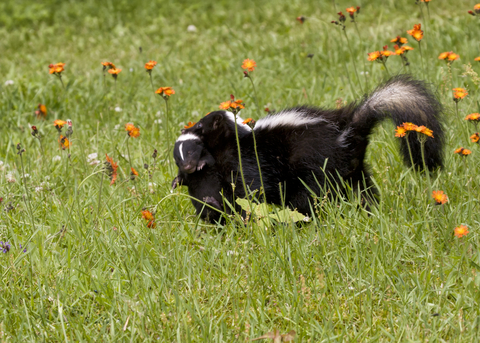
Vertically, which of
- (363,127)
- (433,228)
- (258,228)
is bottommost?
(433,228)

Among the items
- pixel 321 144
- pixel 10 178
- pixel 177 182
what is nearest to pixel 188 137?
pixel 177 182

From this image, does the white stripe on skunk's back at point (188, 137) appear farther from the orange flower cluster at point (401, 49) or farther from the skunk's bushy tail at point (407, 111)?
Result: the orange flower cluster at point (401, 49)

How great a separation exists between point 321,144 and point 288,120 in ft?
0.95

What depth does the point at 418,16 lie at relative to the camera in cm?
737

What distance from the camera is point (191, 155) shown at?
11.0 feet

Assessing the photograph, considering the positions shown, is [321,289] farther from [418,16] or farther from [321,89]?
[418,16]

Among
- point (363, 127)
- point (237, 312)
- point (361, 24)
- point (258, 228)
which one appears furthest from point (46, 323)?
point (361, 24)

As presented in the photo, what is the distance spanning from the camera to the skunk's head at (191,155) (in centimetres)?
333

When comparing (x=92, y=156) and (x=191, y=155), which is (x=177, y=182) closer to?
(x=191, y=155)

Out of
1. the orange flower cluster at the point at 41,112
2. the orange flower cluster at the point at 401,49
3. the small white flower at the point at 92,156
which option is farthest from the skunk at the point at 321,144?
the orange flower cluster at the point at 41,112

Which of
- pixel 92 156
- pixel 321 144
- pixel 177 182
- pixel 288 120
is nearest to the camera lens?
pixel 321 144

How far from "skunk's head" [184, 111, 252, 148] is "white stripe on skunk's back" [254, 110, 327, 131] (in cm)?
11

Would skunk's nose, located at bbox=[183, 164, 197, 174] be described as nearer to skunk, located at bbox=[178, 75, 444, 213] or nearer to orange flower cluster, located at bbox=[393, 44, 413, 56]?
skunk, located at bbox=[178, 75, 444, 213]

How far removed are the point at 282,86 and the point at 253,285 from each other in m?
3.25
